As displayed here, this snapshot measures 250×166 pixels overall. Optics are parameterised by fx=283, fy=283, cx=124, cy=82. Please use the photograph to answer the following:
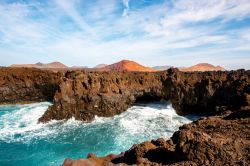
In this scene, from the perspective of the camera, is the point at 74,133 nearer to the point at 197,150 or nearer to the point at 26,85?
the point at 197,150

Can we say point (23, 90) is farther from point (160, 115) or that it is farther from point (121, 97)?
point (160, 115)

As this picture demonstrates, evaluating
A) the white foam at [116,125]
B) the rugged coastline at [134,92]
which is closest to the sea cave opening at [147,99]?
the rugged coastline at [134,92]

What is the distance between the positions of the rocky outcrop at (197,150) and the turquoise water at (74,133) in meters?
9.30

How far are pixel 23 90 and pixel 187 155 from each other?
3167cm

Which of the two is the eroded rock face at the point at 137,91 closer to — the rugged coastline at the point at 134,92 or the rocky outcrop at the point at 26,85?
the rugged coastline at the point at 134,92

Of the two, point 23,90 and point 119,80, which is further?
point 23,90

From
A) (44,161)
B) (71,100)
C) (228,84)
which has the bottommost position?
(44,161)

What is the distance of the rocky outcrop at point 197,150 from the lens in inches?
252

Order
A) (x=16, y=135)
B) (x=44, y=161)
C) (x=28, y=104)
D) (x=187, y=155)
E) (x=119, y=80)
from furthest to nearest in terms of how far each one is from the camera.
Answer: (x=28, y=104) < (x=119, y=80) < (x=16, y=135) < (x=44, y=161) < (x=187, y=155)

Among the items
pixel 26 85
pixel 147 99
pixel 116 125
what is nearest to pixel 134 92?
pixel 147 99

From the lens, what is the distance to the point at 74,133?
21.4 meters

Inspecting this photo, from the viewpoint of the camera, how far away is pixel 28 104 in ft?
109

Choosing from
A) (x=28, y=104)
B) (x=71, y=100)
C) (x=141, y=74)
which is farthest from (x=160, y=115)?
(x=28, y=104)

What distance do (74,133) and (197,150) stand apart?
16.0 m
